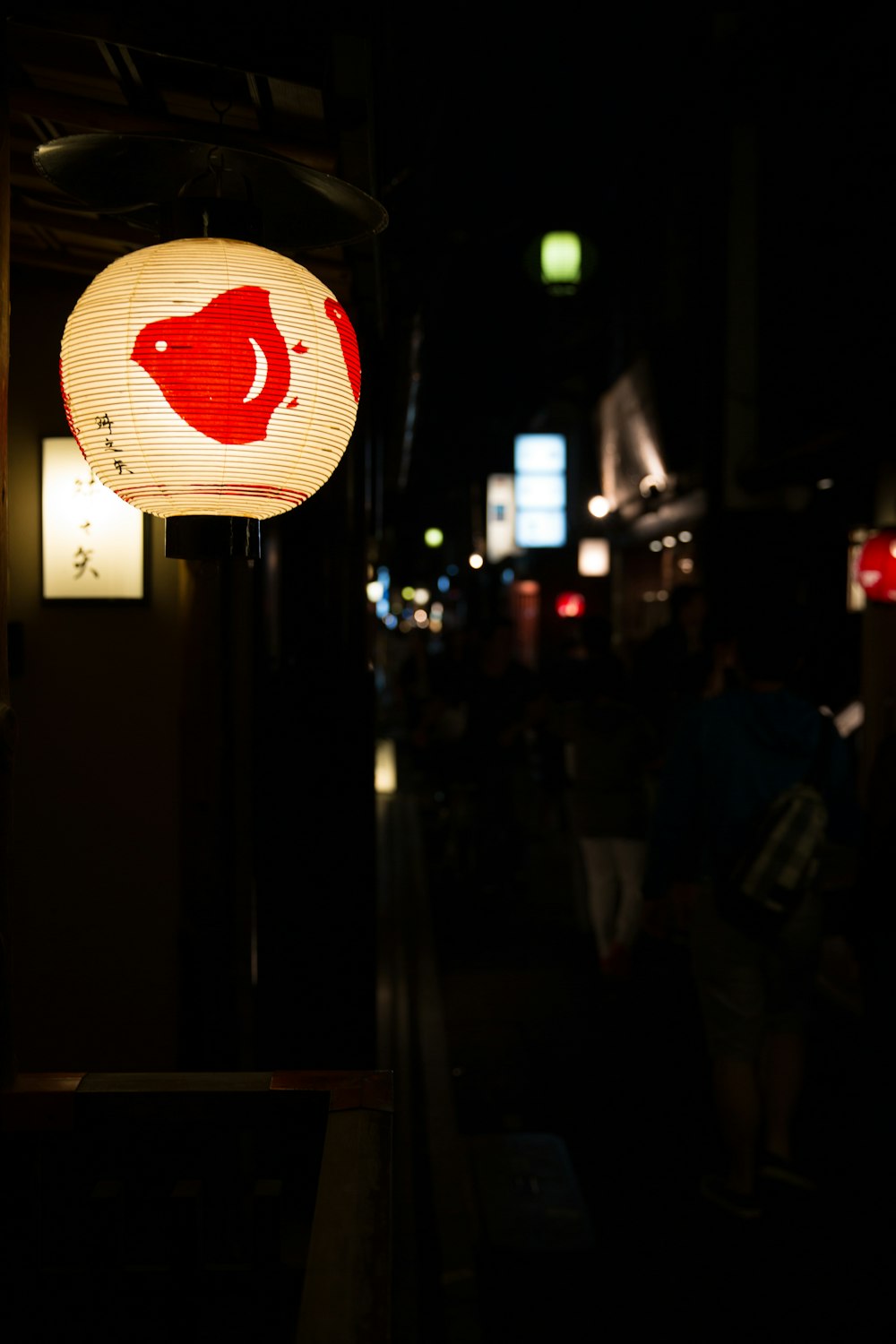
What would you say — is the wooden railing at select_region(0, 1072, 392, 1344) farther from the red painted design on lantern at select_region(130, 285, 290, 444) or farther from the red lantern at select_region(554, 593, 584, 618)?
the red lantern at select_region(554, 593, 584, 618)

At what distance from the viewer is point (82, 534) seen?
5.60 metres

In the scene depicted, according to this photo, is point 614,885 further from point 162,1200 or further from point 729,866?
point 162,1200

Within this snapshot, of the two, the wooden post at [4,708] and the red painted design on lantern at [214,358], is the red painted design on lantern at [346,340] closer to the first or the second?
the red painted design on lantern at [214,358]

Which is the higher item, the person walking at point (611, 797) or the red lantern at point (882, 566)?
the red lantern at point (882, 566)

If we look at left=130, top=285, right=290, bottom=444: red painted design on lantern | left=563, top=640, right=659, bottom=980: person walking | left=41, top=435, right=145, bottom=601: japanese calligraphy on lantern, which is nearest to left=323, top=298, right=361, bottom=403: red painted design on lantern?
left=130, top=285, right=290, bottom=444: red painted design on lantern

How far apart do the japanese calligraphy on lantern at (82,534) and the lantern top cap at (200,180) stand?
1.93m

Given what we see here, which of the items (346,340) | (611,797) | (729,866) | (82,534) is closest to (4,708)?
(346,340)

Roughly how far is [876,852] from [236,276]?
3804 mm

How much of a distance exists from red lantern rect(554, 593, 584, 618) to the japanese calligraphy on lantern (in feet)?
80.1

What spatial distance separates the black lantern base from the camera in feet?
11.0

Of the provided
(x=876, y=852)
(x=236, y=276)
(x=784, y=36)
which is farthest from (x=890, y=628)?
(x=236, y=276)

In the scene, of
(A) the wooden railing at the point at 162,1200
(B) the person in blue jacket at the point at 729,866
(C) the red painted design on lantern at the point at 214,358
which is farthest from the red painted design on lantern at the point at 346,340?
(B) the person in blue jacket at the point at 729,866

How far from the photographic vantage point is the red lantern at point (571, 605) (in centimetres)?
2988

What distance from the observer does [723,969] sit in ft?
17.7
